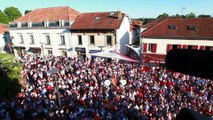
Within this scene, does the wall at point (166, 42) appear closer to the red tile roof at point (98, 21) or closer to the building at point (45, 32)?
the red tile roof at point (98, 21)

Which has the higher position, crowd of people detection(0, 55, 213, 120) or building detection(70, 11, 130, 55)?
building detection(70, 11, 130, 55)

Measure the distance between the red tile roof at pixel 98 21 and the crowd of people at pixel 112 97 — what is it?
414 inches

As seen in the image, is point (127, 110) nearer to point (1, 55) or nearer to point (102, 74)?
point (102, 74)

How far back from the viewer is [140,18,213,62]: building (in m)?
26.3

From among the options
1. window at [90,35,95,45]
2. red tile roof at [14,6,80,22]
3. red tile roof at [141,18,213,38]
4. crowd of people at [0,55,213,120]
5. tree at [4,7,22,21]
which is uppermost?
tree at [4,7,22,21]

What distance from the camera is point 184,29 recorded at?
92.7 ft

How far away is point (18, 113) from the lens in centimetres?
1563

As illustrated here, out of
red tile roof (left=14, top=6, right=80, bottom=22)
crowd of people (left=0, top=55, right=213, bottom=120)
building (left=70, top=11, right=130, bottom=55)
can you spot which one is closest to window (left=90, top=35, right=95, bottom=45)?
building (left=70, top=11, right=130, bottom=55)

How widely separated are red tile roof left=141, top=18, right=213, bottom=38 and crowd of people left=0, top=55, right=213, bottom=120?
284 inches

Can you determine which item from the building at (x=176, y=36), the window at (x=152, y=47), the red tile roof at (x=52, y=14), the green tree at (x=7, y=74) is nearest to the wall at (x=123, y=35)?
the building at (x=176, y=36)

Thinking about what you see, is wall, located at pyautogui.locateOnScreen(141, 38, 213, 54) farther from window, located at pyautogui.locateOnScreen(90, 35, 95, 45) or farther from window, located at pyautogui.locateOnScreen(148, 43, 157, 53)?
window, located at pyautogui.locateOnScreen(90, 35, 95, 45)

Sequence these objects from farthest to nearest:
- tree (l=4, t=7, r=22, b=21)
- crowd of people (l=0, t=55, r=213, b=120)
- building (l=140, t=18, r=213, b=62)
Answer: tree (l=4, t=7, r=22, b=21) < building (l=140, t=18, r=213, b=62) < crowd of people (l=0, t=55, r=213, b=120)

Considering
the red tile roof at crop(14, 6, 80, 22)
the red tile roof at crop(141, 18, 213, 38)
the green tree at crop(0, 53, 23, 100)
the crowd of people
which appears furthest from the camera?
the red tile roof at crop(14, 6, 80, 22)

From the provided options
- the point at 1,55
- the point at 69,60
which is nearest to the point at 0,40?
the point at 69,60
